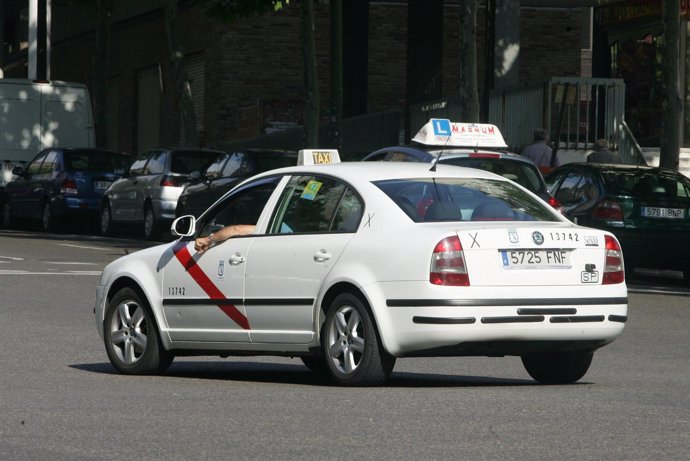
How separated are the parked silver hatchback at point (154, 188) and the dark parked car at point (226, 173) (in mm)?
927

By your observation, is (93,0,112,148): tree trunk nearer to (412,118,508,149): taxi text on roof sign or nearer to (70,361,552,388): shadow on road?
(412,118,508,149): taxi text on roof sign

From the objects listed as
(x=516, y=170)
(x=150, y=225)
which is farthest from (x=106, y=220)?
(x=516, y=170)

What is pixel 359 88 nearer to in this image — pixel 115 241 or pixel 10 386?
pixel 115 241

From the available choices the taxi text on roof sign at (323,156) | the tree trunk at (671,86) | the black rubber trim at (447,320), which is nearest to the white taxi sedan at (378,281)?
the black rubber trim at (447,320)

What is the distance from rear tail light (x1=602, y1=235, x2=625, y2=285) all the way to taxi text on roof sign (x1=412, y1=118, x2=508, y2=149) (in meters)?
7.73

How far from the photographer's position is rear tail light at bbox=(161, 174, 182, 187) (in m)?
29.4

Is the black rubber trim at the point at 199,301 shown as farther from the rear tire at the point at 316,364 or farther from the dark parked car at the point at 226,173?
the dark parked car at the point at 226,173

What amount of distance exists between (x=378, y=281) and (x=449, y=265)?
45 centimetres

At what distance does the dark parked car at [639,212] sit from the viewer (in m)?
21.5

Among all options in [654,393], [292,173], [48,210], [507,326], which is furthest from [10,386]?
[48,210]

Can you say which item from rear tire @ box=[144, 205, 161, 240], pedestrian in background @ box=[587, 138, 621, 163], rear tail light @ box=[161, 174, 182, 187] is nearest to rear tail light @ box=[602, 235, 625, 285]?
pedestrian in background @ box=[587, 138, 621, 163]

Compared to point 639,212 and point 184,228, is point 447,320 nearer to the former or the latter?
point 184,228

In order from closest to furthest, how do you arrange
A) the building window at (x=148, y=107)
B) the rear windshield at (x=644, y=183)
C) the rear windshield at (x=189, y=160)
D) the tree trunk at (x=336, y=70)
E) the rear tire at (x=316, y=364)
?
the rear tire at (x=316, y=364)
the rear windshield at (x=644, y=183)
the rear windshield at (x=189, y=160)
the tree trunk at (x=336, y=70)
the building window at (x=148, y=107)

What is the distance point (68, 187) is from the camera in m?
32.5
